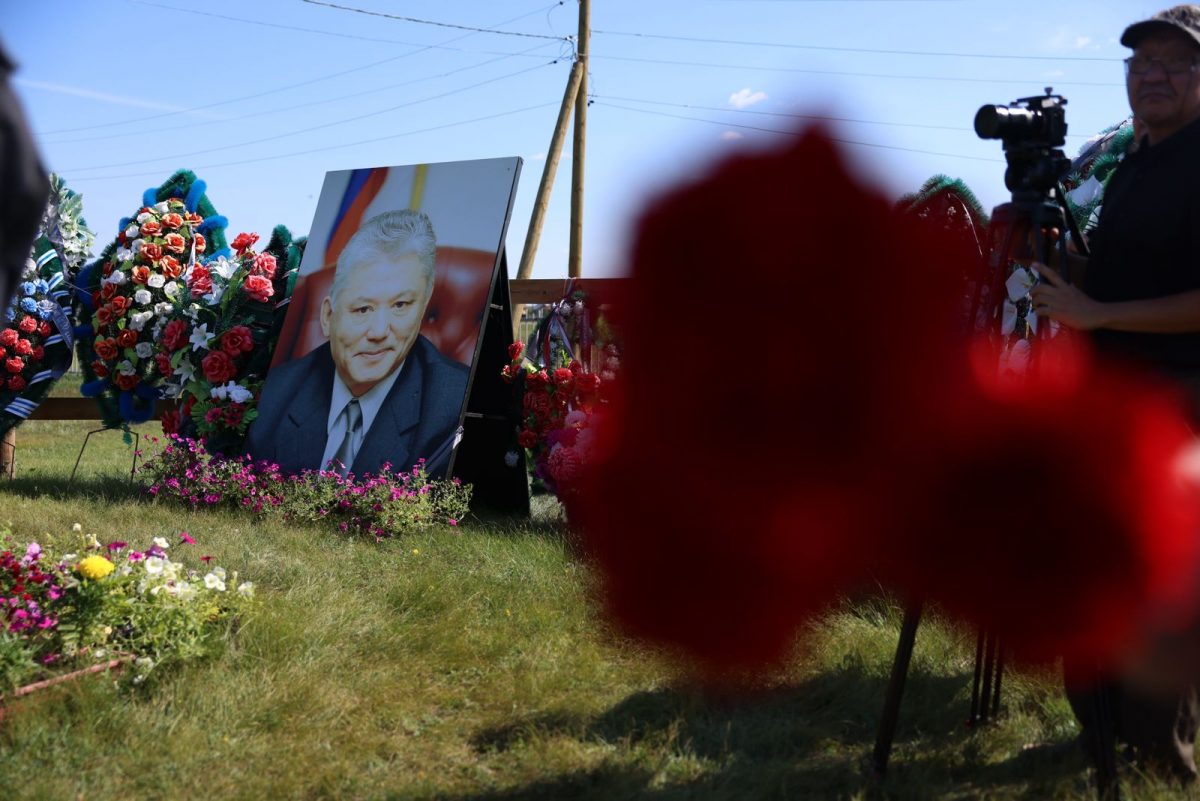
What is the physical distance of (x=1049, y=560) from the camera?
76.7 inches

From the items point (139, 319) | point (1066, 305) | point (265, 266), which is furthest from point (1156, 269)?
point (139, 319)

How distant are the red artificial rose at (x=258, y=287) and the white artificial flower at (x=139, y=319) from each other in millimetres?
750

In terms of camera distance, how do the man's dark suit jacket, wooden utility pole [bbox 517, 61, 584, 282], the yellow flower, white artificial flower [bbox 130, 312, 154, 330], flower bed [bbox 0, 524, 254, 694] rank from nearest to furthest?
flower bed [bbox 0, 524, 254, 694]
the yellow flower
the man's dark suit jacket
white artificial flower [bbox 130, 312, 154, 330]
wooden utility pole [bbox 517, 61, 584, 282]

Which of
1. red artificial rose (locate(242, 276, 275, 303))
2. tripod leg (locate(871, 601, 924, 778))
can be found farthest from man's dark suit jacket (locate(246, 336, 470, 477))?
tripod leg (locate(871, 601, 924, 778))

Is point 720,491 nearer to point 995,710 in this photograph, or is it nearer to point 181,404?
point 995,710

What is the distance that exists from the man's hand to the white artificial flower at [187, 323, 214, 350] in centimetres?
556

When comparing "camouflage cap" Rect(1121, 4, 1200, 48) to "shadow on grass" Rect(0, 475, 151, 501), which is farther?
"shadow on grass" Rect(0, 475, 151, 501)

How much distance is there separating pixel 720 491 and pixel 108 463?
26.6 feet

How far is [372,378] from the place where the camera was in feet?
19.4

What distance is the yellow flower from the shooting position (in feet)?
10.1

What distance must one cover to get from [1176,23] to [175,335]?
19.6 ft

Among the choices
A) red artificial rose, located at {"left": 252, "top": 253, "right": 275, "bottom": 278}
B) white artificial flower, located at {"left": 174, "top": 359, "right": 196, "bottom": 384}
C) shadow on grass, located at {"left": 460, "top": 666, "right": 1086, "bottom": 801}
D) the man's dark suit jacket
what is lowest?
shadow on grass, located at {"left": 460, "top": 666, "right": 1086, "bottom": 801}

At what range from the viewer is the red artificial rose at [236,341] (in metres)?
6.53

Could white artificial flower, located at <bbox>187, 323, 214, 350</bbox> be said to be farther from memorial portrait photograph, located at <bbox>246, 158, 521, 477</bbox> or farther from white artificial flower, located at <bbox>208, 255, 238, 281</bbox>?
memorial portrait photograph, located at <bbox>246, 158, 521, 477</bbox>
